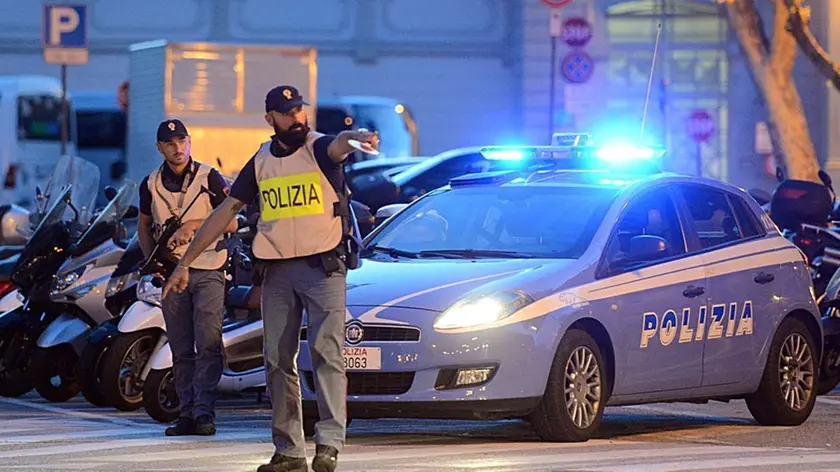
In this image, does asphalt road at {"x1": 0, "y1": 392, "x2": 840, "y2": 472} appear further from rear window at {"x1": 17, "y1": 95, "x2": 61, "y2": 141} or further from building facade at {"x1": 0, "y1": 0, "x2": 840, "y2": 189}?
building facade at {"x1": 0, "y1": 0, "x2": 840, "y2": 189}

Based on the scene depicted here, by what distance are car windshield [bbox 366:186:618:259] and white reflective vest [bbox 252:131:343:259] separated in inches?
81.2

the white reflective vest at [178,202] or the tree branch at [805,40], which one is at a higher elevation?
the tree branch at [805,40]

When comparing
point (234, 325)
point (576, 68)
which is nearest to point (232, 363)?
point (234, 325)

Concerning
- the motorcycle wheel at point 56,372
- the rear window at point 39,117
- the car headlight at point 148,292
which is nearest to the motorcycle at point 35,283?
the motorcycle wheel at point 56,372

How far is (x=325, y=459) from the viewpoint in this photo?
921 cm

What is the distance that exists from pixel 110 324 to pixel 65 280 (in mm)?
946

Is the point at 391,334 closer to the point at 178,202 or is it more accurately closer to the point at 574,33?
the point at 178,202

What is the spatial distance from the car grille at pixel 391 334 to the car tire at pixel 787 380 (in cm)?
258

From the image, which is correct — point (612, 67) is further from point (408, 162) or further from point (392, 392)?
point (392, 392)

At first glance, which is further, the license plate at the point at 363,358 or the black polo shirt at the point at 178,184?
the black polo shirt at the point at 178,184

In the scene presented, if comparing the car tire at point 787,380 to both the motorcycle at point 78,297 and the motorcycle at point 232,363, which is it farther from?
the motorcycle at point 78,297

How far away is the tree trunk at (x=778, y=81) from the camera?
27312mm

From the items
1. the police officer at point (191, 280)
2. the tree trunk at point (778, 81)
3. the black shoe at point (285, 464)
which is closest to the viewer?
the black shoe at point (285, 464)

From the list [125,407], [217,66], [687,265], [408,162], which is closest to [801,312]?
[687,265]
